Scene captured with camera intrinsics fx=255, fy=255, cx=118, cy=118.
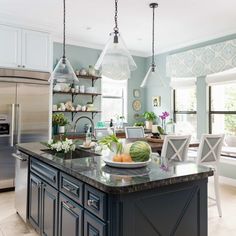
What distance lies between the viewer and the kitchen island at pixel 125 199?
153cm

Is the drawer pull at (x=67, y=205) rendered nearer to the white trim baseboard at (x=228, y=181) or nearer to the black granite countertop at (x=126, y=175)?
the black granite countertop at (x=126, y=175)

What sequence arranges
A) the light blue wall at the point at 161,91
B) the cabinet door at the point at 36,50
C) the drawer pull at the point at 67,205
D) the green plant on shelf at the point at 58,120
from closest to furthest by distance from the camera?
1. the drawer pull at the point at 67,205
2. the cabinet door at the point at 36,50
3. the green plant on shelf at the point at 58,120
4. the light blue wall at the point at 161,91

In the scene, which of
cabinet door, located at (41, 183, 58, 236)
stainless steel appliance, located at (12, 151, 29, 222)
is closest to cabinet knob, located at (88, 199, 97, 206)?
cabinet door, located at (41, 183, 58, 236)

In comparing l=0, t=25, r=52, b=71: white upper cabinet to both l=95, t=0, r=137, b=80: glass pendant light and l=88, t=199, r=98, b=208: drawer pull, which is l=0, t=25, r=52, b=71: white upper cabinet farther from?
l=88, t=199, r=98, b=208: drawer pull

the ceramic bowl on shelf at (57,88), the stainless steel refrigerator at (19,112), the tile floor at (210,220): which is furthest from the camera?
the ceramic bowl on shelf at (57,88)

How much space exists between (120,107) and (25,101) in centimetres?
282

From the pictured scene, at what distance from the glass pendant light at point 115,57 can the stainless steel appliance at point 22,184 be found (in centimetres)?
137

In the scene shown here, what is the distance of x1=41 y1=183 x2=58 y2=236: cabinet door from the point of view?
7.29 feet

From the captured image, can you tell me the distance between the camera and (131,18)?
434cm

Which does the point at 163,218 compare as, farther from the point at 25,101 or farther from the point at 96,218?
the point at 25,101

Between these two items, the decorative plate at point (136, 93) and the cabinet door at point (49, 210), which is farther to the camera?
the decorative plate at point (136, 93)

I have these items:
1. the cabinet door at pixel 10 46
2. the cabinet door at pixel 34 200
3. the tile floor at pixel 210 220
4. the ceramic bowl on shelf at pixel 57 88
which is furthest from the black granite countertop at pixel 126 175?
the ceramic bowl on shelf at pixel 57 88

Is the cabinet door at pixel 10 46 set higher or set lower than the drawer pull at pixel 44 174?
higher

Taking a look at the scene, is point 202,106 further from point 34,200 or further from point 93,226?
point 93,226
